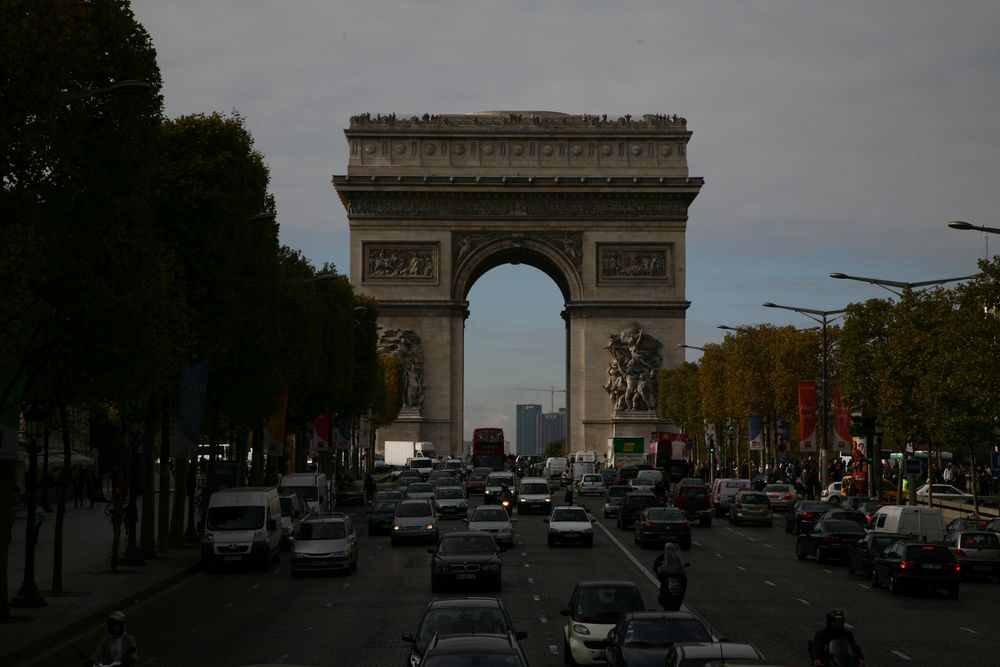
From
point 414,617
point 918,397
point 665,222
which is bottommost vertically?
point 414,617

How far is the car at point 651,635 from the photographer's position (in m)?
19.5

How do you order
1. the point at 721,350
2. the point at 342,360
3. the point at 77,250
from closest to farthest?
1. the point at 77,250
2. the point at 342,360
3. the point at 721,350

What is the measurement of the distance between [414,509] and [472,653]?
36.2 metres

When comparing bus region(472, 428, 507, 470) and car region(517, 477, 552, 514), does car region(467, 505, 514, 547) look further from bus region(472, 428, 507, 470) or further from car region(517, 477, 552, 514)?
bus region(472, 428, 507, 470)

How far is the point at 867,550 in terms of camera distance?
40.0m

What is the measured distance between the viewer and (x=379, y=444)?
478 ft

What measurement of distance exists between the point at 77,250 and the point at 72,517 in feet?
137

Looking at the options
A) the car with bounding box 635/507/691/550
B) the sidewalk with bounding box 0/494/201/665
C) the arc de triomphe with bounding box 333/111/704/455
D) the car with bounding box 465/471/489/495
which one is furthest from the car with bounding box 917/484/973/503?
the arc de triomphe with bounding box 333/111/704/455

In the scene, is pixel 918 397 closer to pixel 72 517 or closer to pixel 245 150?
pixel 245 150

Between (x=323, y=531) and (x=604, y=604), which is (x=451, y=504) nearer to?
(x=323, y=531)

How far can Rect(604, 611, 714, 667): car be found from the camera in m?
19.5

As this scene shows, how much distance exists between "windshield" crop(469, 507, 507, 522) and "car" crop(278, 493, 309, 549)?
611cm

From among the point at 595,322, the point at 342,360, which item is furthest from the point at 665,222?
the point at 342,360

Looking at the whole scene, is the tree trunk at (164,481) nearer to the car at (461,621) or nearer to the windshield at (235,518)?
the windshield at (235,518)
